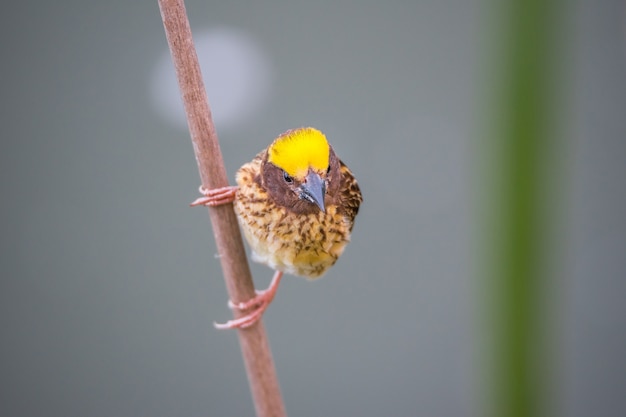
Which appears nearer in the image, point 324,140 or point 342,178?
point 324,140

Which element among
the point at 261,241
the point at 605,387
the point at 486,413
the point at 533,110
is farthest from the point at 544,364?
the point at 605,387

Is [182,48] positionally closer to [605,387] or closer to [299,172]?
[299,172]

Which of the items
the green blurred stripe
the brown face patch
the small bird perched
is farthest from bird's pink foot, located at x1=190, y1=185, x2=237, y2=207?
the green blurred stripe

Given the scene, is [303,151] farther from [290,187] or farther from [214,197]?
[214,197]

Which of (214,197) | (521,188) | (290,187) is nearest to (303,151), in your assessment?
(290,187)

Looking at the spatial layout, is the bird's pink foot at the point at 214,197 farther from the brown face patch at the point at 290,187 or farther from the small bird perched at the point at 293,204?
the brown face patch at the point at 290,187

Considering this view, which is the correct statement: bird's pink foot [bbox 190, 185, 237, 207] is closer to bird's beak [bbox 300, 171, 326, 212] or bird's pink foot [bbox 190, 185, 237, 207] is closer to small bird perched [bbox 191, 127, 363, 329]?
small bird perched [bbox 191, 127, 363, 329]

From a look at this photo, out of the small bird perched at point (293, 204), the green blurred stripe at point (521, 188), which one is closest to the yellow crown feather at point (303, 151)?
the small bird perched at point (293, 204)
